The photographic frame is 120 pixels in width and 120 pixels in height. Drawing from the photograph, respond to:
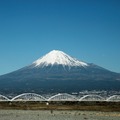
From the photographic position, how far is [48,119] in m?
32.0

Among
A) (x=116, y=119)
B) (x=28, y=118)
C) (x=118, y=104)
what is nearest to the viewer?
(x=116, y=119)

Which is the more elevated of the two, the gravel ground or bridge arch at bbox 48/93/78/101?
bridge arch at bbox 48/93/78/101

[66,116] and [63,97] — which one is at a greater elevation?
[63,97]

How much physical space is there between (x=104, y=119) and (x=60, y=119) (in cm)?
336

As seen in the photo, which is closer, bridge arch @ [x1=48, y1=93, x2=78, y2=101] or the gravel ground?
the gravel ground

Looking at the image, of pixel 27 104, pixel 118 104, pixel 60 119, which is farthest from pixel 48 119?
pixel 27 104

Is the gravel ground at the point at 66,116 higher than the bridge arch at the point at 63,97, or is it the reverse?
the bridge arch at the point at 63,97

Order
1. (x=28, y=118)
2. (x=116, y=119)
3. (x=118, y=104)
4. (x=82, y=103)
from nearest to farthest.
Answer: (x=116, y=119), (x=28, y=118), (x=118, y=104), (x=82, y=103)

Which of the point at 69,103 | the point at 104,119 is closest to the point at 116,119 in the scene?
the point at 104,119

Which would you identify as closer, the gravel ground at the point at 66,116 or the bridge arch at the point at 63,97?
the gravel ground at the point at 66,116

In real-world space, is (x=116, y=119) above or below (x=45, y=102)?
below

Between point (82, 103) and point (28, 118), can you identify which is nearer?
point (28, 118)

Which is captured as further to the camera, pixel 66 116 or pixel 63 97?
pixel 63 97

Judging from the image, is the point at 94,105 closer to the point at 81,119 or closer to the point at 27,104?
the point at 27,104
